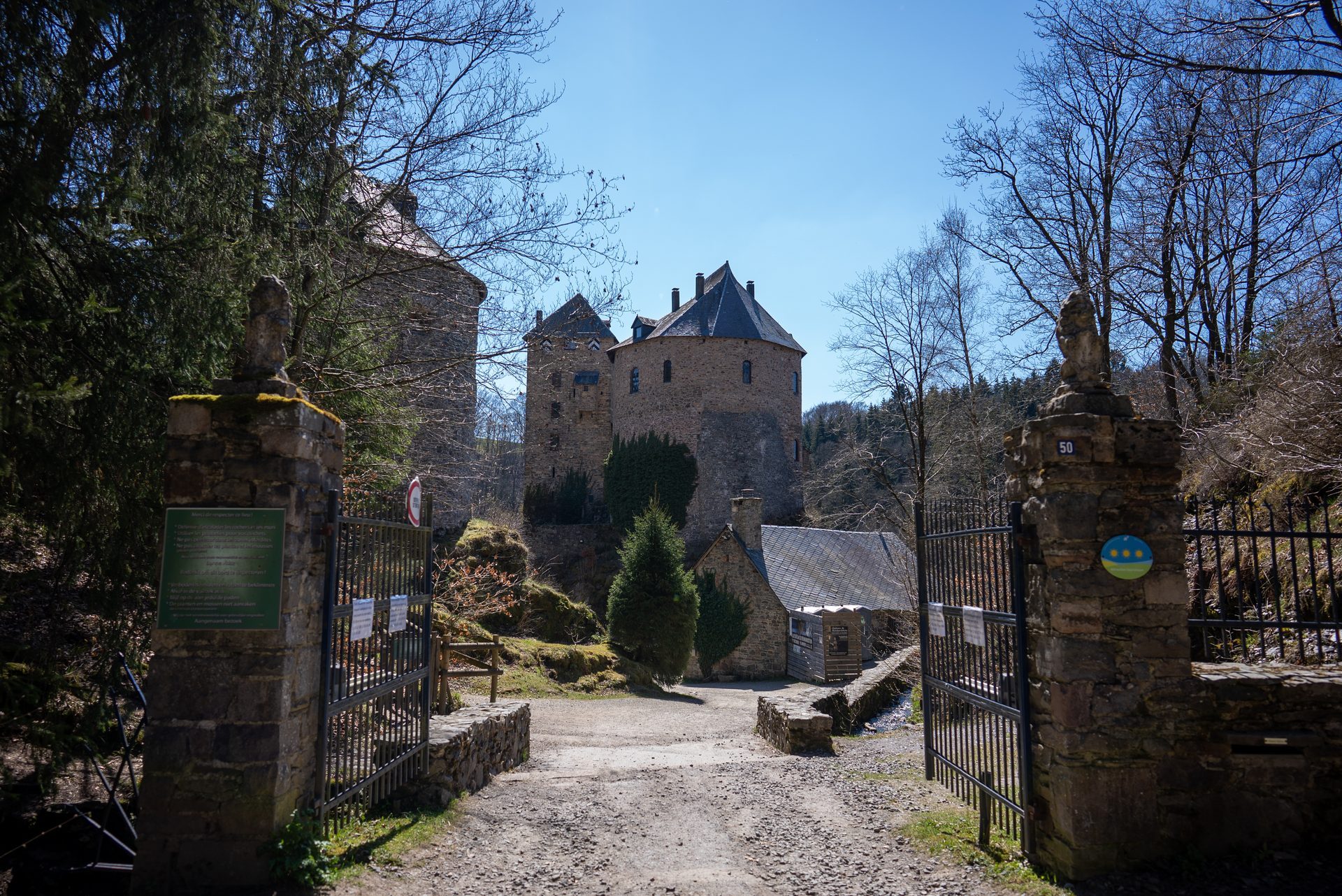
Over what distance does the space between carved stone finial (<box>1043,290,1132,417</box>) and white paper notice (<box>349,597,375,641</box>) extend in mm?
4450

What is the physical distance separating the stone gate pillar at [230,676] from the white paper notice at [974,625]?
13.8 feet

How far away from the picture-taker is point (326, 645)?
491 centimetres

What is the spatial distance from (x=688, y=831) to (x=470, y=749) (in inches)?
81.5

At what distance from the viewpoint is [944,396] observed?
18203mm

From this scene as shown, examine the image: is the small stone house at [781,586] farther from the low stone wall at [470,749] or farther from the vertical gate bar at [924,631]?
the vertical gate bar at [924,631]

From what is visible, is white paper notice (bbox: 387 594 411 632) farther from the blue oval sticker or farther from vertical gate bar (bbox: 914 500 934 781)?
the blue oval sticker

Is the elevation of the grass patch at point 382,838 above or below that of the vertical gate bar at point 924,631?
below

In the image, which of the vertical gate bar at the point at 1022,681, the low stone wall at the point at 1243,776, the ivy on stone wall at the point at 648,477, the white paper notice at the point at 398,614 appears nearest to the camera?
the low stone wall at the point at 1243,776

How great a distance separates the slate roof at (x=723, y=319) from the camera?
124 feet

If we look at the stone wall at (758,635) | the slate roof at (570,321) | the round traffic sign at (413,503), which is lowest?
the stone wall at (758,635)

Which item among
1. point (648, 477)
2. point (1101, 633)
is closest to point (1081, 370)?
point (1101, 633)

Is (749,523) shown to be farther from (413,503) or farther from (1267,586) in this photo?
(413,503)

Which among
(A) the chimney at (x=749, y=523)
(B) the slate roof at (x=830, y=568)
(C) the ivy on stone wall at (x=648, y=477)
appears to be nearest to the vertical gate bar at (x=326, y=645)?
(B) the slate roof at (x=830, y=568)

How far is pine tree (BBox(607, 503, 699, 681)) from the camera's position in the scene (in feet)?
65.7
